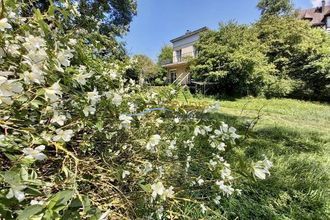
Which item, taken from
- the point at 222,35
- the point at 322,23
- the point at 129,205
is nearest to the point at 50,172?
the point at 129,205

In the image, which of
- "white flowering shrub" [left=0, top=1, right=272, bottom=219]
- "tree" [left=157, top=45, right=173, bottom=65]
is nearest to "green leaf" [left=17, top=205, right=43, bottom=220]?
"white flowering shrub" [left=0, top=1, right=272, bottom=219]

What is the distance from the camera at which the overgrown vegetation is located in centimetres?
1422

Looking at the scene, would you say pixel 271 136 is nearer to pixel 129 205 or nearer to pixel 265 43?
pixel 129 205

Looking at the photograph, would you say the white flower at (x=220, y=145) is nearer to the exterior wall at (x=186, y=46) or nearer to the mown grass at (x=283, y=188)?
the mown grass at (x=283, y=188)

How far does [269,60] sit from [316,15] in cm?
1827

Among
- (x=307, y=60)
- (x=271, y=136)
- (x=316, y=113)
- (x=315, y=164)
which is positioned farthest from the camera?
(x=307, y=60)

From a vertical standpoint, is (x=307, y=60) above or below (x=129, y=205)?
above

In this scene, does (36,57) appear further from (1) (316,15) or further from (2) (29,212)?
(1) (316,15)

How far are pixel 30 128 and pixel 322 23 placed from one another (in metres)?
32.8

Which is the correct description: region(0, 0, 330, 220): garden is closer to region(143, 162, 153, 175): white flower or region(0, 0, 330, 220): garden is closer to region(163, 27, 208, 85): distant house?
region(143, 162, 153, 175): white flower

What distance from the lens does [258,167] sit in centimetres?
122

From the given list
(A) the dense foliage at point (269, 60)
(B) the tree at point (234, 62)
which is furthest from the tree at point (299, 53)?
(B) the tree at point (234, 62)

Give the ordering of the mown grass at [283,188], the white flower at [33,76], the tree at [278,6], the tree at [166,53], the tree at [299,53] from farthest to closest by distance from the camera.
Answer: the tree at [166,53] < the tree at [278,6] < the tree at [299,53] < the mown grass at [283,188] < the white flower at [33,76]

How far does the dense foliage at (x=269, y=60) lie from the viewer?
14.2m
